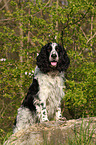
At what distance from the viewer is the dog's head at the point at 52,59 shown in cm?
514

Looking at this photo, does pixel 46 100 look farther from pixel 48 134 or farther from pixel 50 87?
pixel 48 134

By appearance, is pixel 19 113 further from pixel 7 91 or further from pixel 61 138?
pixel 7 91

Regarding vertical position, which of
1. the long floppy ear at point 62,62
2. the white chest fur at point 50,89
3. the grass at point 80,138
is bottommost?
the grass at point 80,138

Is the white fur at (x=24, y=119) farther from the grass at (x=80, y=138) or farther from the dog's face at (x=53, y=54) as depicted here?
the grass at (x=80, y=138)

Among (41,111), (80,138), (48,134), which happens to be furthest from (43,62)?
(80,138)

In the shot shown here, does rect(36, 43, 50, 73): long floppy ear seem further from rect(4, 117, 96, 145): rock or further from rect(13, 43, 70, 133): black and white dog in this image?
rect(4, 117, 96, 145): rock

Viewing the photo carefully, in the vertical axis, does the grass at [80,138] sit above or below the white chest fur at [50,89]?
below

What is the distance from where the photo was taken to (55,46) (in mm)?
5223

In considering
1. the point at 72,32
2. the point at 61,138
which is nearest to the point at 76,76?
the point at 72,32

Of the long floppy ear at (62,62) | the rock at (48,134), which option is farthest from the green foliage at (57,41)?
the rock at (48,134)

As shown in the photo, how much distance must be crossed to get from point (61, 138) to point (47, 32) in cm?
375

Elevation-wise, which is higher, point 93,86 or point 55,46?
point 55,46

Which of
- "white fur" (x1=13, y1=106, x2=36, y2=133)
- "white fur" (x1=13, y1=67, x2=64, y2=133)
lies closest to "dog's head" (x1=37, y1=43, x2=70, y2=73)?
"white fur" (x1=13, y1=67, x2=64, y2=133)

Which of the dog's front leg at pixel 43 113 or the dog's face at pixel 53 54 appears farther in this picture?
the dog's face at pixel 53 54
